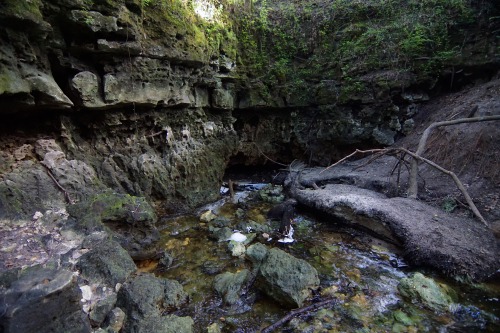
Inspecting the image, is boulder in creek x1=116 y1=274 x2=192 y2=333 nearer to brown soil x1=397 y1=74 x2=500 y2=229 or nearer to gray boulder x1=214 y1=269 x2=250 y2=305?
gray boulder x1=214 y1=269 x2=250 y2=305

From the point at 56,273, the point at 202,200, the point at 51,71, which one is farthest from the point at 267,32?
the point at 56,273

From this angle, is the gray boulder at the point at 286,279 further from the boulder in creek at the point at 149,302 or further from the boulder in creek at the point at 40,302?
the boulder in creek at the point at 40,302

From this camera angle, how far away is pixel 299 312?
3523 millimetres

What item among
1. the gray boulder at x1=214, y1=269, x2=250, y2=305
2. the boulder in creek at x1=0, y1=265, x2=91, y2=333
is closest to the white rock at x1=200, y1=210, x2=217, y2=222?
the gray boulder at x1=214, y1=269, x2=250, y2=305

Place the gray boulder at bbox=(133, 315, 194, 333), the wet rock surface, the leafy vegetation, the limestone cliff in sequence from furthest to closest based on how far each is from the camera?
the leafy vegetation
the limestone cliff
the wet rock surface
the gray boulder at bbox=(133, 315, 194, 333)

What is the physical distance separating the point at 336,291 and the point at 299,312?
31.1 inches

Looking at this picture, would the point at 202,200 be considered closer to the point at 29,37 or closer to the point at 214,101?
the point at 214,101

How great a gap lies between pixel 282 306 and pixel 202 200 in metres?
4.49

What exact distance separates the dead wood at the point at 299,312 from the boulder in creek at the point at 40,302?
6.77ft

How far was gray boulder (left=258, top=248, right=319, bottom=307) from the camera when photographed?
12.1ft

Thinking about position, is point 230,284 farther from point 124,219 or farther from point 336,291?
point 124,219

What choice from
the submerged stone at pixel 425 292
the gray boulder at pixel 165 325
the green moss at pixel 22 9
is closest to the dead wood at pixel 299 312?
the gray boulder at pixel 165 325

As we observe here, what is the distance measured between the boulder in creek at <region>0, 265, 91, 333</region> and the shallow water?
56.2 inches

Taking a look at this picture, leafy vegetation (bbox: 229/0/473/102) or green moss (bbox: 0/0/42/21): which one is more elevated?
leafy vegetation (bbox: 229/0/473/102)
